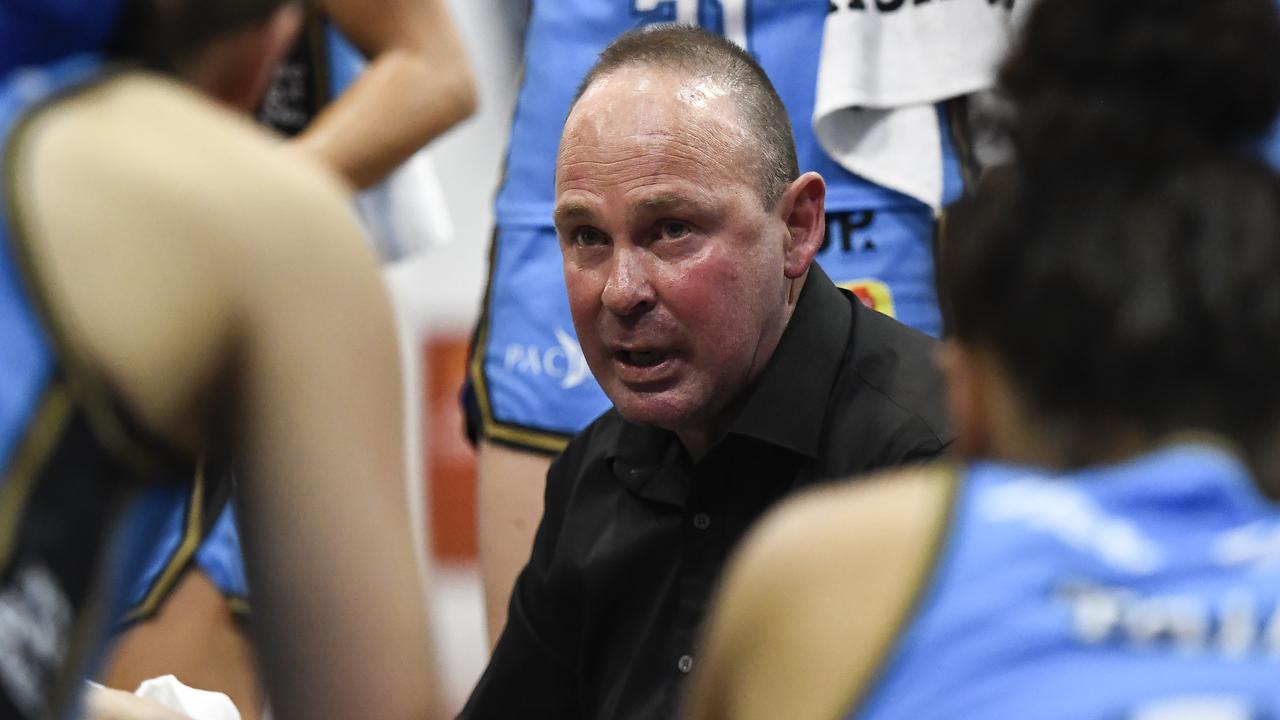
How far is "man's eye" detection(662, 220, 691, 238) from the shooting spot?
6.09ft

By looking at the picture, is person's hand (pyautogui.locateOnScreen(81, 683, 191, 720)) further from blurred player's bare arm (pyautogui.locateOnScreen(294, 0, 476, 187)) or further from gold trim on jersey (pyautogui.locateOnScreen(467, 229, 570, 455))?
gold trim on jersey (pyautogui.locateOnScreen(467, 229, 570, 455))

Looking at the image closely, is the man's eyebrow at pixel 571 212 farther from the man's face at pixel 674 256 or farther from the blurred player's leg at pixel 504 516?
the blurred player's leg at pixel 504 516

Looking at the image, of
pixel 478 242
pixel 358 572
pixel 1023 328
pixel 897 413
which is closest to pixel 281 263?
pixel 358 572

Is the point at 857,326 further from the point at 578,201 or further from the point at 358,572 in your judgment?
the point at 358,572

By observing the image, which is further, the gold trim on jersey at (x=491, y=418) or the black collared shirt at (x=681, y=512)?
the gold trim on jersey at (x=491, y=418)

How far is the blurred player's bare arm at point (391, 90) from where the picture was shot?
2186mm

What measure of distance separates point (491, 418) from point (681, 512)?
0.77 metres

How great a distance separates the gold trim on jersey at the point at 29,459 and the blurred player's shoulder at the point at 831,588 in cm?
38

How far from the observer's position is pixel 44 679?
2.91ft

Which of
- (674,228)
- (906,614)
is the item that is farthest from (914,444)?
(906,614)

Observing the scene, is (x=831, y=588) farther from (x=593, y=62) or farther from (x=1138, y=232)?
(x=593, y=62)

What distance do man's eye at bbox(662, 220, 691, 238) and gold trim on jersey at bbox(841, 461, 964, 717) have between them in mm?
976

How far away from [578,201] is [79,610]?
1.07 metres

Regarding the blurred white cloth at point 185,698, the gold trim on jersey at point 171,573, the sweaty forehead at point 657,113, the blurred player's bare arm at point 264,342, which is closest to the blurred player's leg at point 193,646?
the gold trim on jersey at point 171,573
